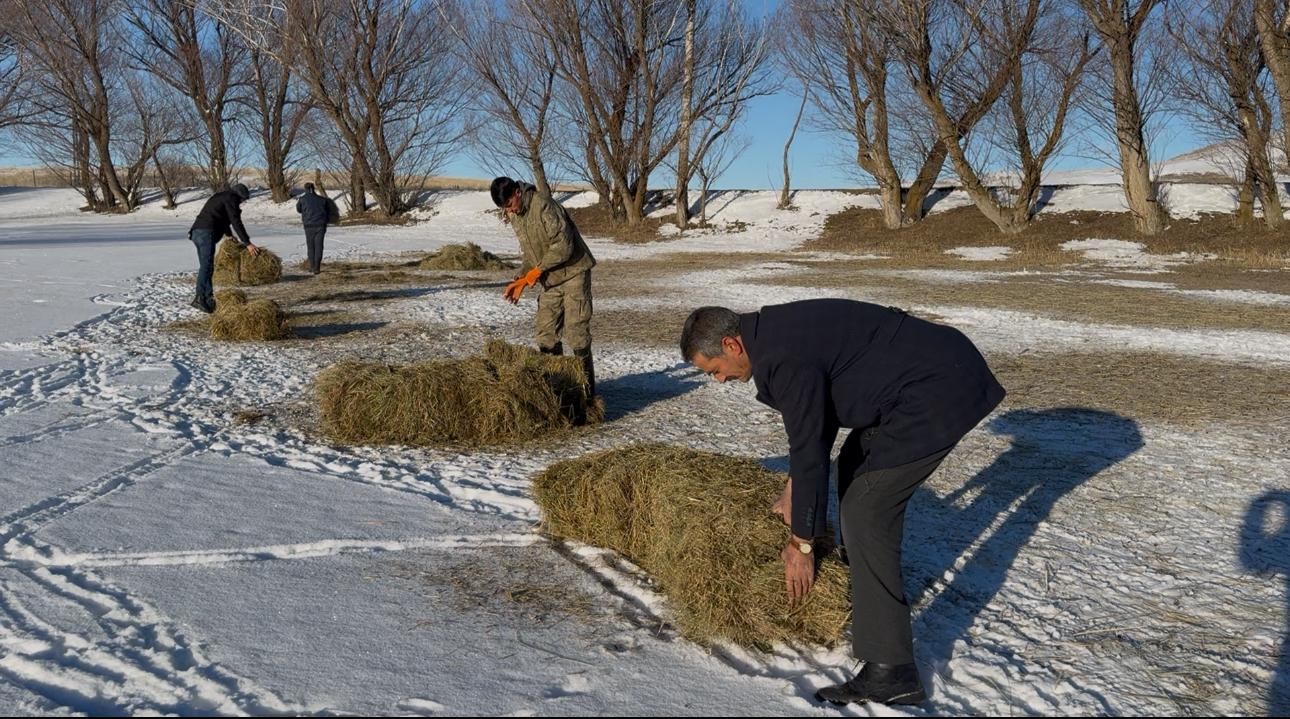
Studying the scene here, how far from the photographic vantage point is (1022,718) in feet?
10.9

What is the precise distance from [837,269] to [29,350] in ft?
50.3

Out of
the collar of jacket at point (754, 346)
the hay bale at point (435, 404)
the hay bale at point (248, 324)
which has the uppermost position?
the collar of jacket at point (754, 346)

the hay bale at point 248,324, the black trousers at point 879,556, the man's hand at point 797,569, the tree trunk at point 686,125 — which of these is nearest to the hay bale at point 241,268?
the hay bale at point 248,324

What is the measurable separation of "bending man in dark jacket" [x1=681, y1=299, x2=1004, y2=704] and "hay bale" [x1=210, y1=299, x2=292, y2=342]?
8.63 m

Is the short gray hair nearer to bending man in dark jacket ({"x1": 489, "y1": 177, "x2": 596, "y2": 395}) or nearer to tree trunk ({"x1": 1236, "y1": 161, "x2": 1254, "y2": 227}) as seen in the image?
bending man in dark jacket ({"x1": 489, "y1": 177, "x2": 596, "y2": 395})

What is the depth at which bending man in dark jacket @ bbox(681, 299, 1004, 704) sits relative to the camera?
128 inches

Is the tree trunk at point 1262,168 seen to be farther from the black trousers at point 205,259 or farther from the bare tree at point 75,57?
the bare tree at point 75,57

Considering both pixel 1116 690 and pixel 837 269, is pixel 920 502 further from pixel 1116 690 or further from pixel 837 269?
pixel 837 269

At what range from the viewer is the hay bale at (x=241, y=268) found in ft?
56.2

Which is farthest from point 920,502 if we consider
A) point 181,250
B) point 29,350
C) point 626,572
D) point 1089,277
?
point 181,250

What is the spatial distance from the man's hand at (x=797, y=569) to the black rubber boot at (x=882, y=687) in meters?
0.39

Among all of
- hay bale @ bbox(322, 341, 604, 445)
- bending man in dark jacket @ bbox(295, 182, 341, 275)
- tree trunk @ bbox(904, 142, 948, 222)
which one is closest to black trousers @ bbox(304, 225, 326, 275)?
bending man in dark jacket @ bbox(295, 182, 341, 275)

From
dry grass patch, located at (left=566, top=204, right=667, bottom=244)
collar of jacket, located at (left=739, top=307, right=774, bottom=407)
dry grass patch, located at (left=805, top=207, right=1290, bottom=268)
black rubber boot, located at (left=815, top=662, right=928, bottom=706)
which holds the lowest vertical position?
black rubber boot, located at (left=815, top=662, right=928, bottom=706)

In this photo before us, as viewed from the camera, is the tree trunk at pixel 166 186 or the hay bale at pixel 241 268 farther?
the tree trunk at pixel 166 186
